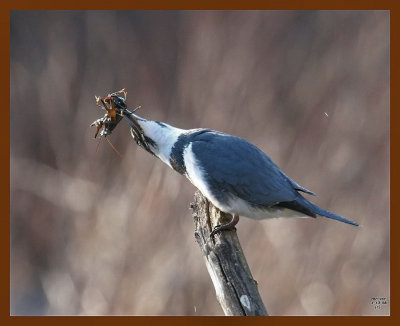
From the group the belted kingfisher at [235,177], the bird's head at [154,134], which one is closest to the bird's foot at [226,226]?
the belted kingfisher at [235,177]

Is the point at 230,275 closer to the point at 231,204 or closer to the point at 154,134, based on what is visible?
the point at 231,204

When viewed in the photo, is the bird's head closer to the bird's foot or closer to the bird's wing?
the bird's wing

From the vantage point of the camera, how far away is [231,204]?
116 inches

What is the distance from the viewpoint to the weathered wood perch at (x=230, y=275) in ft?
8.16

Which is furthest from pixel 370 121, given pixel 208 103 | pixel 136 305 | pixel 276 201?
pixel 136 305

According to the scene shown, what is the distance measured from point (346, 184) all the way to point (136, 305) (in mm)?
1794

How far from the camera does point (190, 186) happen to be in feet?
15.0

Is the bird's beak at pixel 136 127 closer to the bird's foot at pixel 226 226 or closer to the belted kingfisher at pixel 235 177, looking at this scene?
the belted kingfisher at pixel 235 177

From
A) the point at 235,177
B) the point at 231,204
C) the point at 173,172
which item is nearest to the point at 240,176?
the point at 235,177

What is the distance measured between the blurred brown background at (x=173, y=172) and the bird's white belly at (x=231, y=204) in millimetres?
1271

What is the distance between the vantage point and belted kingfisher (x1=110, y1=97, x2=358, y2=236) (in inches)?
116

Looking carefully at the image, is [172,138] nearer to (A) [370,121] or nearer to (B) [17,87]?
(A) [370,121]

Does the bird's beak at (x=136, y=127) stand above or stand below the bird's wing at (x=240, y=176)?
above

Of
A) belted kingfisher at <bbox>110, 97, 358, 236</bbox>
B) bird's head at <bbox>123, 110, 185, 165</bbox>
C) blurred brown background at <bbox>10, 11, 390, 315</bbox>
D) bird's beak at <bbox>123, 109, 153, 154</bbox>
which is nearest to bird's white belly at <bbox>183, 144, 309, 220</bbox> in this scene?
belted kingfisher at <bbox>110, 97, 358, 236</bbox>
